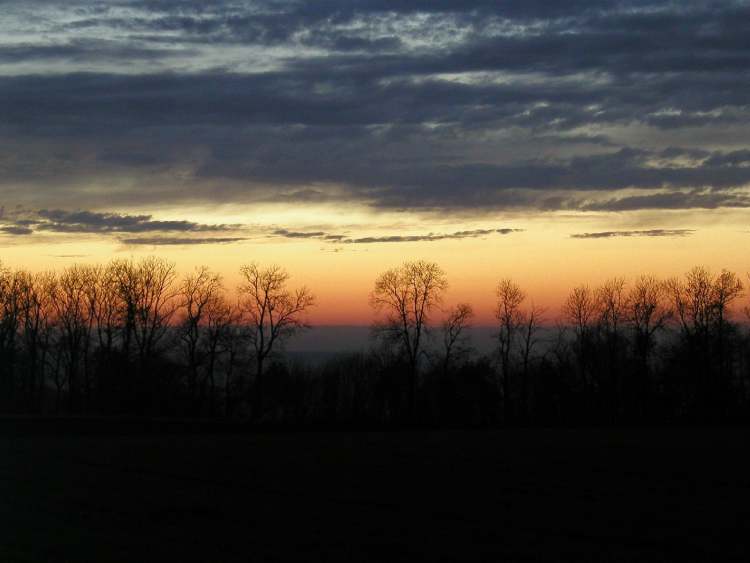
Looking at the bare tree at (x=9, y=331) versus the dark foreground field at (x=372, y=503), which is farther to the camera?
the bare tree at (x=9, y=331)

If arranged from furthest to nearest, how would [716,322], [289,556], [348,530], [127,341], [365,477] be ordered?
[716,322]
[127,341]
[365,477]
[348,530]
[289,556]

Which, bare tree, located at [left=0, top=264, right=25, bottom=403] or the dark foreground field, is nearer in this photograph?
the dark foreground field

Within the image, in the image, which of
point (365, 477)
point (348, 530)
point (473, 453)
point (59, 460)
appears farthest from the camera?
point (473, 453)

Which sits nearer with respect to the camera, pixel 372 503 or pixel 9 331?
pixel 372 503

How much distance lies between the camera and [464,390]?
76.9 m

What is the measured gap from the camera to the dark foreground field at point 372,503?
1546cm

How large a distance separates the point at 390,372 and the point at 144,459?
46530 millimetres

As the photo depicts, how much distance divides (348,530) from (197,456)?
54.1 feet

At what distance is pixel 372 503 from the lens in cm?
2080

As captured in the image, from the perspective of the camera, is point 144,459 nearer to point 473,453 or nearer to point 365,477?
point 365,477

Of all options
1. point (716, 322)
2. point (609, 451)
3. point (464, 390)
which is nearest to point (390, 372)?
point (464, 390)

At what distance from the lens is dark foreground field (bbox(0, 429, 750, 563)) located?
1546cm

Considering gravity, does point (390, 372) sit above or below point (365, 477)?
above

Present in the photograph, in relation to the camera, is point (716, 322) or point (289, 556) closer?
point (289, 556)
